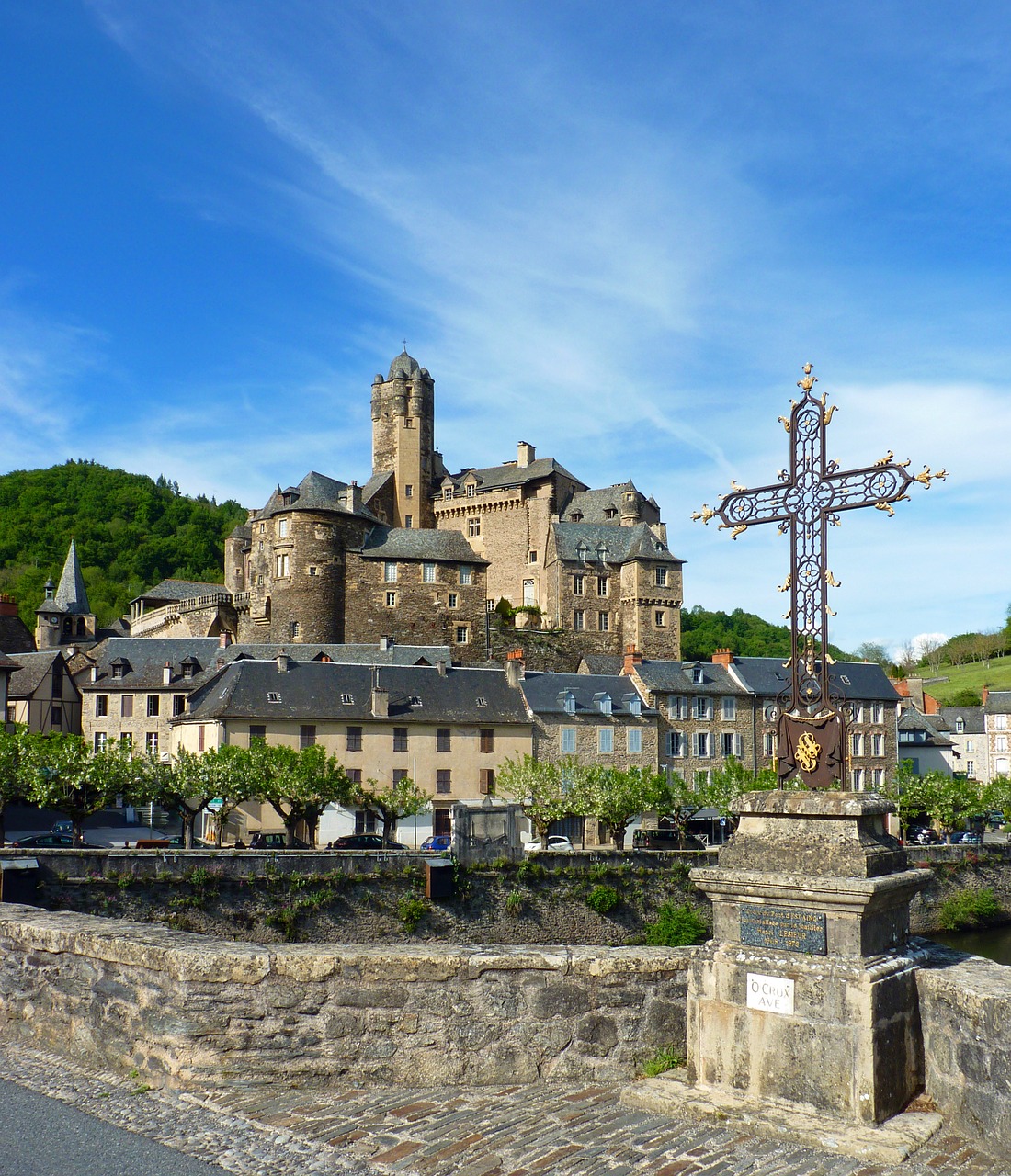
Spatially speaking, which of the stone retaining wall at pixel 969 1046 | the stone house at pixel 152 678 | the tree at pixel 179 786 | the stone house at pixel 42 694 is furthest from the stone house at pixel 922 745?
the stone retaining wall at pixel 969 1046

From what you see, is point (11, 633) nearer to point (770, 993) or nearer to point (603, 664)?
point (603, 664)

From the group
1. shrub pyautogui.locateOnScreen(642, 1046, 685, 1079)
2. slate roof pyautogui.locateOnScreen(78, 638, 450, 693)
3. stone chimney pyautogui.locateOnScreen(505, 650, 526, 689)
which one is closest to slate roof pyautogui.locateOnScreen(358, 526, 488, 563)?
slate roof pyautogui.locateOnScreen(78, 638, 450, 693)

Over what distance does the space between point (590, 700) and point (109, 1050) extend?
4467cm

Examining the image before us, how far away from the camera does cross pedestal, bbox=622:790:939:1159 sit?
5.46 m

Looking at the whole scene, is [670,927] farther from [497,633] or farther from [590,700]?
[497,633]

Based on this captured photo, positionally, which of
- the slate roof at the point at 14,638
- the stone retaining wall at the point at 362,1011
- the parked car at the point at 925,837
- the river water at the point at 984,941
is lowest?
the river water at the point at 984,941

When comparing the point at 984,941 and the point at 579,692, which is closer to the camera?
the point at 984,941

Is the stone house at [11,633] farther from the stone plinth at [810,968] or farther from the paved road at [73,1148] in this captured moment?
the stone plinth at [810,968]

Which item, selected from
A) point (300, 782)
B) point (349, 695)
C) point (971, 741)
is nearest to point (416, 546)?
point (349, 695)

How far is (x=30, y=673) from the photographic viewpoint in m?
57.8

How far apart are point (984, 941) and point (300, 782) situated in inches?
965

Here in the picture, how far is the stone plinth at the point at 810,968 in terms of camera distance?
18.1ft

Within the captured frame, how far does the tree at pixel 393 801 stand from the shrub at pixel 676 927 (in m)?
11.5

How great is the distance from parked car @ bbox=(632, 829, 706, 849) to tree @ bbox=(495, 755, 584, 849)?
3.28 m
